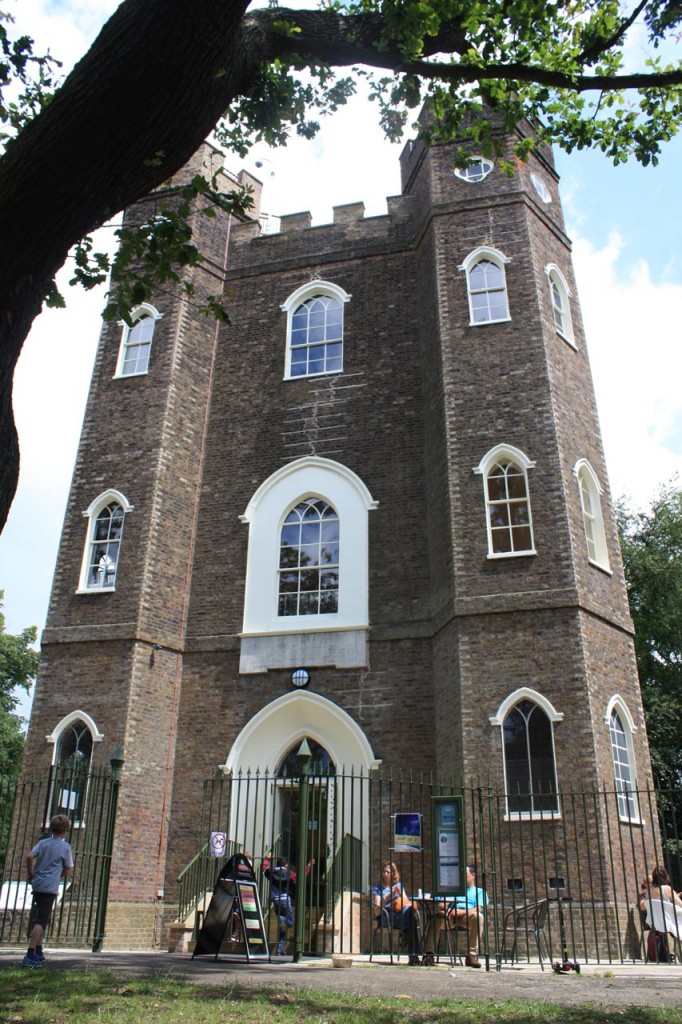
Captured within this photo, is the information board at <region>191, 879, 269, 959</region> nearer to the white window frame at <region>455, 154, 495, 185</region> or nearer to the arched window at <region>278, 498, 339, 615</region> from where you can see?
the arched window at <region>278, 498, 339, 615</region>

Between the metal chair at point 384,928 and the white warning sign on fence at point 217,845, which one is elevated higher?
the white warning sign on fence at point 217,845

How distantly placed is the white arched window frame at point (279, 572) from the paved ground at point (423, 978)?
660 cm

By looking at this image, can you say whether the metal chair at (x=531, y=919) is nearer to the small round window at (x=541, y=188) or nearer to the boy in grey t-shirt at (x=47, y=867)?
the boy in grey t-shirt at (x=47, y=867)

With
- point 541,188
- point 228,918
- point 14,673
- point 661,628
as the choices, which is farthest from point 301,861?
point 14,673

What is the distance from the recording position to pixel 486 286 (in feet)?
58.8

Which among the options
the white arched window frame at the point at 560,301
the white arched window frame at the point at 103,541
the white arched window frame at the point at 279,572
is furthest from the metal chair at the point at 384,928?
the white arched window frame at the point at 560,301

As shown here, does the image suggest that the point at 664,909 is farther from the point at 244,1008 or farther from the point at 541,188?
the point at 541,188

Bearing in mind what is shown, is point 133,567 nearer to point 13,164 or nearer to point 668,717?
point 13,164

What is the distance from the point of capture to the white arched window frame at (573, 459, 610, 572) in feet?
53.7

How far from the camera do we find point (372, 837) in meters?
15.0

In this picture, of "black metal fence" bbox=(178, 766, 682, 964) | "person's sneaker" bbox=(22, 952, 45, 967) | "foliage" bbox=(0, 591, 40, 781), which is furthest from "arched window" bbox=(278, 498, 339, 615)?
"foliage" bbox=(0, 591, 40, 781)

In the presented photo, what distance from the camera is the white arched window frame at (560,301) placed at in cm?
1825

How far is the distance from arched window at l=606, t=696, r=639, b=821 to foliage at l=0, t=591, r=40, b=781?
30.6 metres

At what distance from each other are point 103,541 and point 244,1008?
12.7 metres
